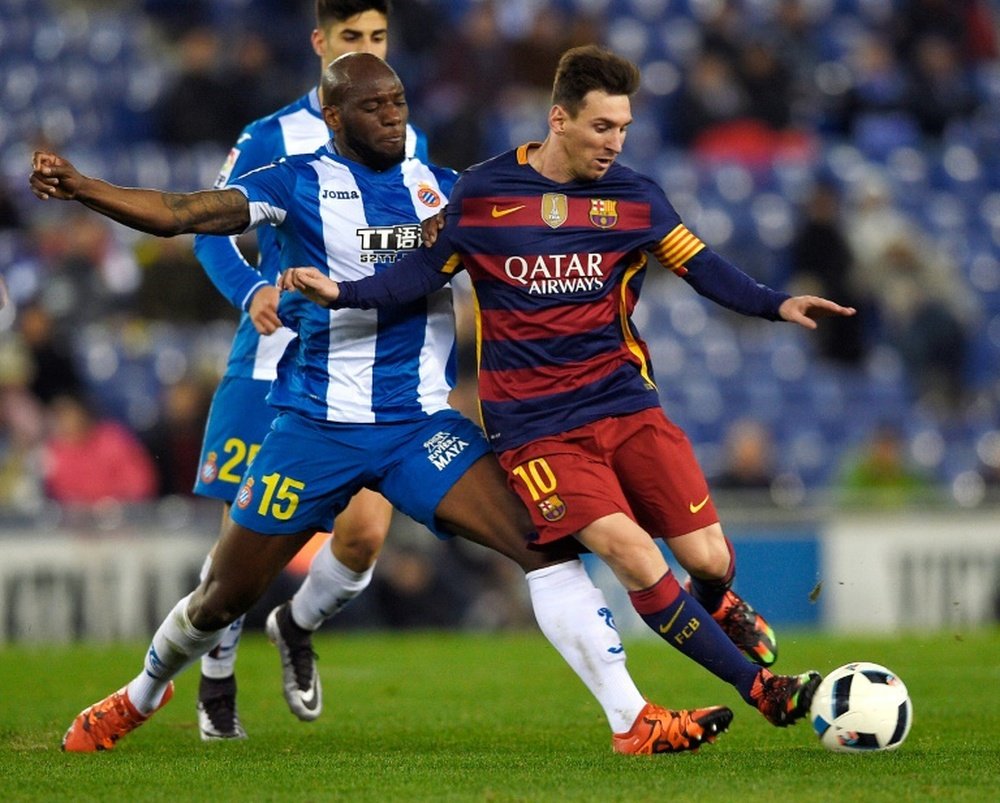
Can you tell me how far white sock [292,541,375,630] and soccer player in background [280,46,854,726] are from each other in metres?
1.33

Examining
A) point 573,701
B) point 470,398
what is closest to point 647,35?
point 470,398

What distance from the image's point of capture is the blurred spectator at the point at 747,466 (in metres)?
13.8

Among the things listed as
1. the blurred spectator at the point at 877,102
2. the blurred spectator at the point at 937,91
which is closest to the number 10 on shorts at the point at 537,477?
the blurred spectator at the point at 877,102

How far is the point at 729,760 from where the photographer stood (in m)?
5.90

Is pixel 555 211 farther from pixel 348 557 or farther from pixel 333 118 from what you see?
pixel 348 557

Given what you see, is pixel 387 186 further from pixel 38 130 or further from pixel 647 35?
pixel 647 35

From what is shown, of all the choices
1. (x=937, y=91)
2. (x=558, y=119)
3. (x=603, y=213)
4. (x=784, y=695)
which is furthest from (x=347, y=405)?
(x=937, y=91)

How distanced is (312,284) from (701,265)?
136 cm

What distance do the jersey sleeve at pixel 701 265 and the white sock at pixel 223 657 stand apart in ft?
7.83

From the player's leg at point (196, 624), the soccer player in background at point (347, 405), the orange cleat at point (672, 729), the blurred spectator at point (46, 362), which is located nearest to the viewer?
the orange cleat at point (672, 729)

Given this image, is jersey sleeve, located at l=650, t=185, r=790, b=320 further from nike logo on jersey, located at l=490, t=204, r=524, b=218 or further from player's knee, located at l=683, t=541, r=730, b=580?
player's knee, located at l=683, t=541, r=730, b=580

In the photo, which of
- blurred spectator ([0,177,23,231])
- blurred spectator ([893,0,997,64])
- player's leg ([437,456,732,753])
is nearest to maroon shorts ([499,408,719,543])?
player's leg ([437,456,732,753])

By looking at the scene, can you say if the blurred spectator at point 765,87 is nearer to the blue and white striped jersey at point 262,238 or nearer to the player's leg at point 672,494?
the blue and white striped jersey at point 262,238

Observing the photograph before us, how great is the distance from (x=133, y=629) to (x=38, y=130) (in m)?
5.99
